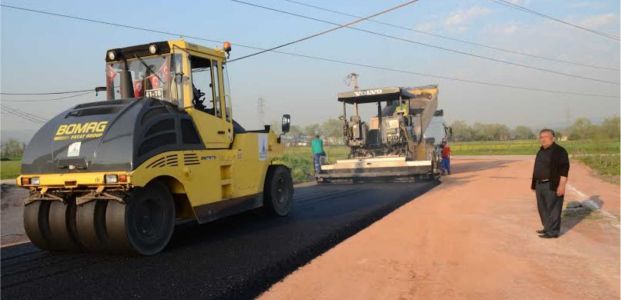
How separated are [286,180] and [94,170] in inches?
149

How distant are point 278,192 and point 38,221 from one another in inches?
143

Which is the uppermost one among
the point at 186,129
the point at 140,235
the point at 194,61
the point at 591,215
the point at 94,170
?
the point at 194,61

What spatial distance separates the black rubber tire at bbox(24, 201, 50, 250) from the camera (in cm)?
531

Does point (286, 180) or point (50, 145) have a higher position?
point (50, 145)

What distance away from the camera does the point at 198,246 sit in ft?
18.9

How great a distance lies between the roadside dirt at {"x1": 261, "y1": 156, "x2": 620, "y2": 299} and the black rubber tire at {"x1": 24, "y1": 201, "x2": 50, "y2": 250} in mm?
2767

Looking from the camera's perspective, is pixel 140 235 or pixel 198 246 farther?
pixel 198 246

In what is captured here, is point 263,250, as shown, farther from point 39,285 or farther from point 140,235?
point 39,285

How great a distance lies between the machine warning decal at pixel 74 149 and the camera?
5.00m

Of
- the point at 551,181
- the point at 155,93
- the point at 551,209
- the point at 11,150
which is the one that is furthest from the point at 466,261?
the point at 11,150

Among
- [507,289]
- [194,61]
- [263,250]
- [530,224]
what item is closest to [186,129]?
[194,61]

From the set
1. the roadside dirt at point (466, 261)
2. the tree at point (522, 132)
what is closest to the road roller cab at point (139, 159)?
the roadside dirt at point (466, 261)

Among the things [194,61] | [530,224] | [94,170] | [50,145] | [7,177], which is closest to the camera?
[94,170]

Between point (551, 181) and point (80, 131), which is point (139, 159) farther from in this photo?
point (551, 181)
